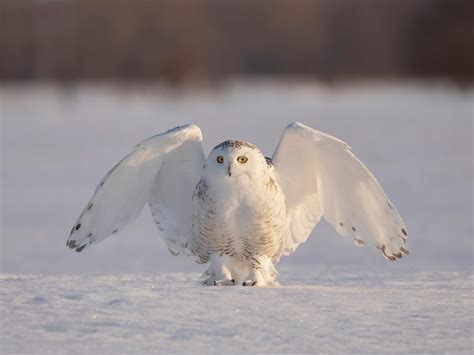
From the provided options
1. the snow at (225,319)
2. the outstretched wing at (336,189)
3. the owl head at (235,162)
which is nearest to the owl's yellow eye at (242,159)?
the owl head at (235,162)

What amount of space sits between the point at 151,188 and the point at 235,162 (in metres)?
0.94

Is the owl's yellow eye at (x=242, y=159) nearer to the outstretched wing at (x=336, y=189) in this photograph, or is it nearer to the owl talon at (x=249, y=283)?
the outstretched wing at (x=336, y=189)

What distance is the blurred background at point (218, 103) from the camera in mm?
9859

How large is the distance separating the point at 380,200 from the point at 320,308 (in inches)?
51.4

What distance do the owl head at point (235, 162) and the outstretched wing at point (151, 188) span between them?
37 cm

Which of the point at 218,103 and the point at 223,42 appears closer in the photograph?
the point at 218,103

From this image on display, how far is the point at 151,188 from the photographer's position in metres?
5.60

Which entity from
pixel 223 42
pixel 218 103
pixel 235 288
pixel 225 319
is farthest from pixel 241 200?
pixel 223 42

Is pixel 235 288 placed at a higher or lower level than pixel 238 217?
lower

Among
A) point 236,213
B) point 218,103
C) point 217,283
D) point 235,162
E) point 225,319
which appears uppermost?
point 235,162

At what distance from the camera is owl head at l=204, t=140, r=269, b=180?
15.8 ft

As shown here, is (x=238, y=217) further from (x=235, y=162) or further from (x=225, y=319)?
(x=225, y=319)

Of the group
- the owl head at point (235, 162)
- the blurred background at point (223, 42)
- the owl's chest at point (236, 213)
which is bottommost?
the blurred background at point (223, 42)

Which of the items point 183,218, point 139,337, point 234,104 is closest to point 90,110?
point 234,104
